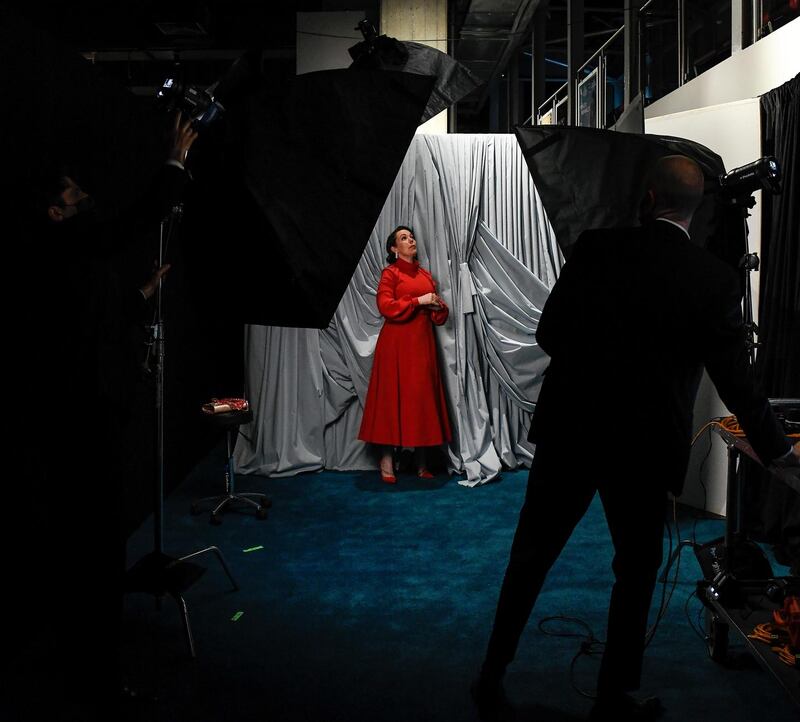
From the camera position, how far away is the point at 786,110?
3.69 m

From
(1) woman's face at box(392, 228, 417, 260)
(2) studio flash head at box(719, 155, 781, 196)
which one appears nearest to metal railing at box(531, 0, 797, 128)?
(2) studio flash head at box(719, 155, 781, 196)

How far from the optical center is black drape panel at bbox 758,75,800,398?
12.0 ft

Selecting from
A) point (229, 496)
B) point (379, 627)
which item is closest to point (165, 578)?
point (379, 627)

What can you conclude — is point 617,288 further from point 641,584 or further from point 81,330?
point 81,330

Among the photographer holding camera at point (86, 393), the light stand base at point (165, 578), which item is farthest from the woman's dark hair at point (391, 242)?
the photographer holding camera at point (86, 393)

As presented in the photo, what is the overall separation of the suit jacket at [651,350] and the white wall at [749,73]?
95.7 inches

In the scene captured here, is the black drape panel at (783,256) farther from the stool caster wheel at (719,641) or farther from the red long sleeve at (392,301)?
the red long sleeve at (392,301)

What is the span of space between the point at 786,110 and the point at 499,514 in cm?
240

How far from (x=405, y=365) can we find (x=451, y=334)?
1.39ft

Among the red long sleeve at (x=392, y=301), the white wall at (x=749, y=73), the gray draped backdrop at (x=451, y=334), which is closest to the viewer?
the white wall at (x=749, y=73)

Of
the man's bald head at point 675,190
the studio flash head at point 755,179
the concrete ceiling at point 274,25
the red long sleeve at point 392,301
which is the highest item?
the concrete ceiling at point 274,25

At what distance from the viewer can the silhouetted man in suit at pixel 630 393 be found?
1.96 metres

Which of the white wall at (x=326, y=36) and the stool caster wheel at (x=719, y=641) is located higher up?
the white wall at (x=326, y=36)

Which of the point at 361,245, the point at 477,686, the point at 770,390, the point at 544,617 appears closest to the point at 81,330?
the point at 361,245
